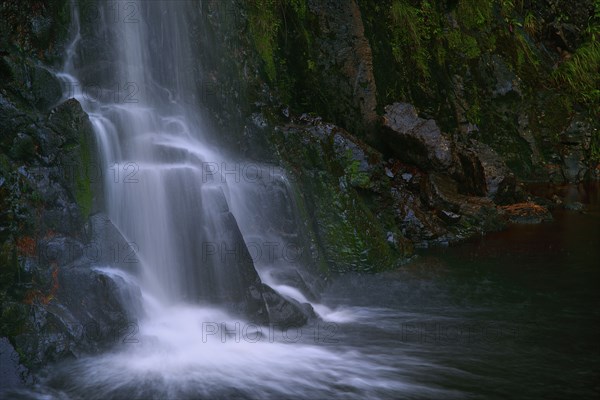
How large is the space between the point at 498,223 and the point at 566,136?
20.9 feet

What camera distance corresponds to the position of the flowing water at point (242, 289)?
530 cm

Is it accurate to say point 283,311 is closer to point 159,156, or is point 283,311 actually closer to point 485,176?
point 159,156

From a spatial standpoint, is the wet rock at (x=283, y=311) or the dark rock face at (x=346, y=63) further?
the dark rock face at (x=346, y=63)

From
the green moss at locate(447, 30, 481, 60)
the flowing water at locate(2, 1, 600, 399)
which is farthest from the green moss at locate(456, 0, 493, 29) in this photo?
the flowing water at locate(2, 1, 600, 399)

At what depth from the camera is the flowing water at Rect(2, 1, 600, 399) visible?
A: 5301 mm

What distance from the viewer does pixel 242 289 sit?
6762 mm

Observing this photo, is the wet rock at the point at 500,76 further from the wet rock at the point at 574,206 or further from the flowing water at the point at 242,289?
the flowing water at the point at 242,289

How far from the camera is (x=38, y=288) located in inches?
223

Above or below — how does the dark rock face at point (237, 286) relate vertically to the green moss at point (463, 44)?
below

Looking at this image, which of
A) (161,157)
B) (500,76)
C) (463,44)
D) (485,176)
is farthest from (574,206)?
(161,157)

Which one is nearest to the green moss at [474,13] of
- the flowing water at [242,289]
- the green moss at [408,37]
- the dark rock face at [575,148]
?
the green moss at [408,37]

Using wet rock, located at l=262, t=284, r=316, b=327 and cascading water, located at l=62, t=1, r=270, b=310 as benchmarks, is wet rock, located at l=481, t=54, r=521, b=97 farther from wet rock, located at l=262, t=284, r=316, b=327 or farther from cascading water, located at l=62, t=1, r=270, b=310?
wet rock, located at l=262, t=284, r=316, b=327

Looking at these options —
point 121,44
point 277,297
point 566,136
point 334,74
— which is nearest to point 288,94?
point 334,74

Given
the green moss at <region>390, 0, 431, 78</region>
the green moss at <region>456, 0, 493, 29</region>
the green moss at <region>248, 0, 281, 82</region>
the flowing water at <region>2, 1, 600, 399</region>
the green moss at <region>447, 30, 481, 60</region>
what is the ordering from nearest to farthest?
the flowing water at <region>2, 1, 600, 399</region> < the green moss at <region>248, 0, 281, 82</region> < the green moss at <region>390, 0, 431, 78</region> < the green moss at <region>447, 30, 481, 60</region> < the green moss at <region>456, 0, 493, 29</region>
